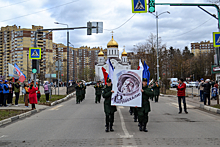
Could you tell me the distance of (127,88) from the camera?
27.0 ft

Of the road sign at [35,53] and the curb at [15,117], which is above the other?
the road sign at [35,53]

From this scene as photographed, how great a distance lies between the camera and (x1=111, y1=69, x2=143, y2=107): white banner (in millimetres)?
8039

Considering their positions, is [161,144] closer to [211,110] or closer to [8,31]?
[211,110]

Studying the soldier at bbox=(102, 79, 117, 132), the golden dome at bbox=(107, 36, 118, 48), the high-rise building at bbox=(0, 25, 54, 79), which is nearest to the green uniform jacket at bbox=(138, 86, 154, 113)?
the soldier at bbox=(102, 79, 117, 132)

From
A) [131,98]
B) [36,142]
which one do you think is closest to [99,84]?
[131,98]

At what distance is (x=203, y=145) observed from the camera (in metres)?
6.10

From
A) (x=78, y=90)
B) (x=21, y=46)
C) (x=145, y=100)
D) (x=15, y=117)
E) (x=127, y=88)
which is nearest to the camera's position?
(x=145, y=100)

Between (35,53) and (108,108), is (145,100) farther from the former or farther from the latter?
(35,53)

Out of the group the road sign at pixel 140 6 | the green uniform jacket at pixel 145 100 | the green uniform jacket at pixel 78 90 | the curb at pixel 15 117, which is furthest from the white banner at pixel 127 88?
the green uniform jacket at pixel 78 90

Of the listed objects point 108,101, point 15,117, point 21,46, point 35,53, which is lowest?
point 15,117

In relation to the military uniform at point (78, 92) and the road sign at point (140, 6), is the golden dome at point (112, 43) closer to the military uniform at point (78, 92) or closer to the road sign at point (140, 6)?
the military uniform at point (78, 92)

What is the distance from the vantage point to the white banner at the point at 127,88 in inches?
316

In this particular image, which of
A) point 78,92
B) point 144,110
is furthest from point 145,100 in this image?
point 78,92

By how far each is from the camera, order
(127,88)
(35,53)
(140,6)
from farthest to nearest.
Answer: (35,53)
(140,6)
(127,88)
